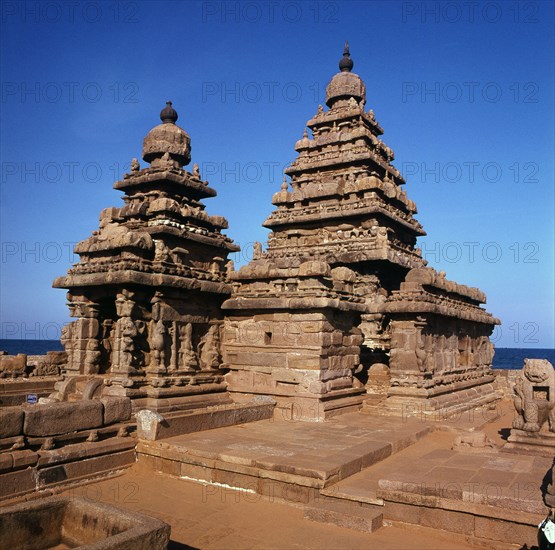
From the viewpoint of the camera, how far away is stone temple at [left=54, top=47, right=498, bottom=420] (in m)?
11.8

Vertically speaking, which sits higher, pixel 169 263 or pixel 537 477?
pixel 169 263

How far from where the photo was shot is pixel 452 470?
760 centimetres

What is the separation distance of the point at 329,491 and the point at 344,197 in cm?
1355

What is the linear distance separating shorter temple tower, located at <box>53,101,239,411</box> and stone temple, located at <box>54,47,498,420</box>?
3 cm

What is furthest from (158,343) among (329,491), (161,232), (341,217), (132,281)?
(341,217)

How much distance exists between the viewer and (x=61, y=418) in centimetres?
782

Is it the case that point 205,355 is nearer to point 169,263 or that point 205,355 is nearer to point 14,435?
point 169,263

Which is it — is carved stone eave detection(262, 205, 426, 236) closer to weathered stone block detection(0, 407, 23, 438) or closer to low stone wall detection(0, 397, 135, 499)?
low stone wall detection(0, 397, 135, 499)

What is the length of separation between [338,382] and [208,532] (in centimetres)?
682

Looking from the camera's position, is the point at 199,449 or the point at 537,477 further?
the point at 199,449

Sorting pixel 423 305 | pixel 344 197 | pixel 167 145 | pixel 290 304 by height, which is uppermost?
pixel 167 145

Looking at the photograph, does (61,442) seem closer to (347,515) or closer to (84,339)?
(347,515)

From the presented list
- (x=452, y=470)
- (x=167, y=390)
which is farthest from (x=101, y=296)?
(x=452, y=470)

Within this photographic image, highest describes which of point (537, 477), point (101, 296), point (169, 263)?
point (169, 263)
